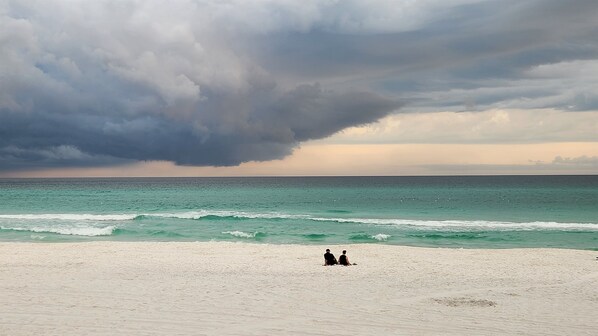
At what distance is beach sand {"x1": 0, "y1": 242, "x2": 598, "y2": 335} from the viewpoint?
1194cm

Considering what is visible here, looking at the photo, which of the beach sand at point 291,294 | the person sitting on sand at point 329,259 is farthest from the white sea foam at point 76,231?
the person sitting on sand at point 329,259

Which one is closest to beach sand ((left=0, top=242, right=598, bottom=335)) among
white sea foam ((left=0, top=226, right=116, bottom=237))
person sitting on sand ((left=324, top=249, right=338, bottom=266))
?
person sitting on sand ((left=324, top=249, right=338, bottom=266))

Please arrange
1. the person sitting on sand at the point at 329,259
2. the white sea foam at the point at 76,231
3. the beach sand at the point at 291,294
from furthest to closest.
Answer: the white sea foam at the point at 76,231 → the person sitting on sand at the point at 329,259 → the beach sand at the point at 291,294

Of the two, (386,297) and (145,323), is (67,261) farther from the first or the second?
(386,297)

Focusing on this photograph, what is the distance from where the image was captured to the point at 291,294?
1524 cm

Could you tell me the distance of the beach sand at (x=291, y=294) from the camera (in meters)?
11.9

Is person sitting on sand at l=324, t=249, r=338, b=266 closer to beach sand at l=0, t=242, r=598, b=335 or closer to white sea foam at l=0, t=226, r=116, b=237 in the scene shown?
beach sand at l=0, t=242, r=598, b=335

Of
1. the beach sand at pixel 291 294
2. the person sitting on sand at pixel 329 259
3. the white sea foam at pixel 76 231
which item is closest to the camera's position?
the beach sand at pixel 291 294

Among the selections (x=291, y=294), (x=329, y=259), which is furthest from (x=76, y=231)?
(x=291, y=294)

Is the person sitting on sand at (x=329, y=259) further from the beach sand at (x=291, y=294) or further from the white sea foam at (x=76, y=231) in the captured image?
the white sea foam at (x=76, y=231)

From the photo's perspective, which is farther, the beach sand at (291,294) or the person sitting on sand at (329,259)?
the person sitting on sand at (329,259)

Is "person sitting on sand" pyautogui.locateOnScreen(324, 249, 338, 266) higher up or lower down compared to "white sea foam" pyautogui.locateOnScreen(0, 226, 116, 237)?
higher up

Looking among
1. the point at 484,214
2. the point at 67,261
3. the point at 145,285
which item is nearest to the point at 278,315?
the point at 145,285

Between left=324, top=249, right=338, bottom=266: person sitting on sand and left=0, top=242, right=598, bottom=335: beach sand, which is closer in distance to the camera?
left=0, top=242, right=598, bottom=335: beach sand
